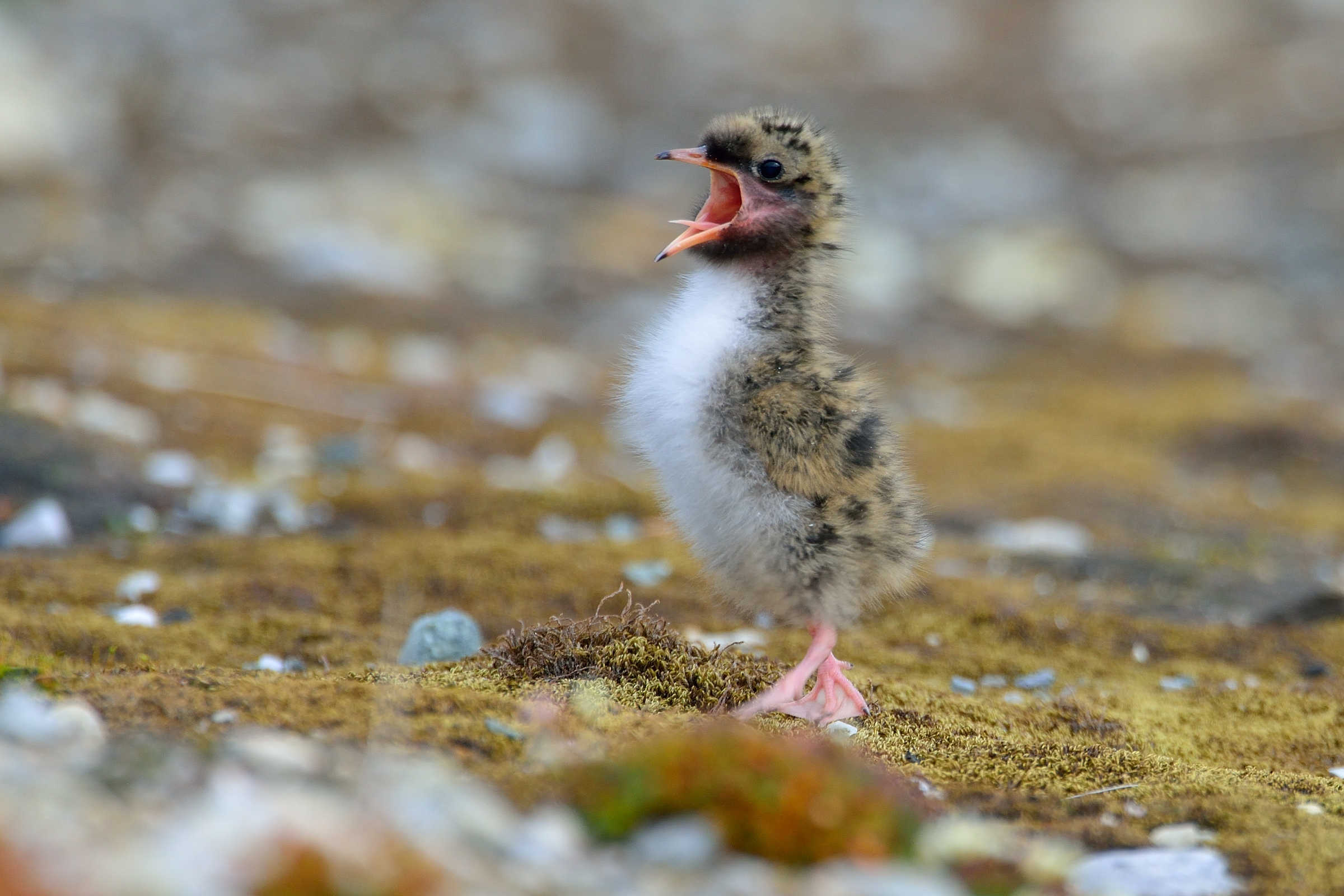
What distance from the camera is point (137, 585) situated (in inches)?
→ 263

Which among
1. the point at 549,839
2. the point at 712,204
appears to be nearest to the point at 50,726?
the point at 549,839

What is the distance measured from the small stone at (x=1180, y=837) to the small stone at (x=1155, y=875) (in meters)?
0.11

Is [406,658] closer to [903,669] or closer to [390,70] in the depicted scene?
[903,669]

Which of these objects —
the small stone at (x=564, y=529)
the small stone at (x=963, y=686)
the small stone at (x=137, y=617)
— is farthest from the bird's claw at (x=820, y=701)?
the small stone at (x=564, y=529)

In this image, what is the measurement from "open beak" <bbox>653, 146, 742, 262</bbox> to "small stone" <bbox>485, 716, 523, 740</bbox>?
1.94 m

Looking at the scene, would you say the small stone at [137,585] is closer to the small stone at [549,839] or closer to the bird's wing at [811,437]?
the bird's wing at [811,437]

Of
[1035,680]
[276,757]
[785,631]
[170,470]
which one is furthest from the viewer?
[170,470]

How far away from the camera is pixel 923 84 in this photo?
2722 centimetres

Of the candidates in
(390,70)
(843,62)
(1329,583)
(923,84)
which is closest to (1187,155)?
(923,84)

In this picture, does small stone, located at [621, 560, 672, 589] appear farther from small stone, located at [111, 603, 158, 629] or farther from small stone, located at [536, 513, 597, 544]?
small stone, located at [111, 603, 158, 629]

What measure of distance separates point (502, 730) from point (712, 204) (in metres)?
2.36

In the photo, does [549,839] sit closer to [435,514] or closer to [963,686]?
[963,686]

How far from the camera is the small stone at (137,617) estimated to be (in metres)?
5.98

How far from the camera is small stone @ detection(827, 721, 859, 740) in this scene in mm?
4574
